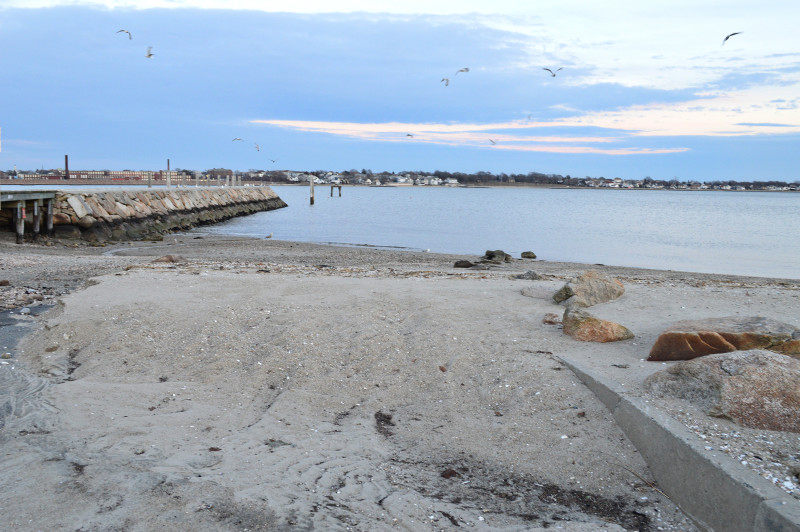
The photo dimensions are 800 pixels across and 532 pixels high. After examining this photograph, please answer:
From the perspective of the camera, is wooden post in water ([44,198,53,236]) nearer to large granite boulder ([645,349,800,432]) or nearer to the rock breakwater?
the rock breakwater

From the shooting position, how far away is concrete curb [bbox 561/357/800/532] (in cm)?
301

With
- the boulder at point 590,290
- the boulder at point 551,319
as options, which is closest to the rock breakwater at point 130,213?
the boulder at point 590,290

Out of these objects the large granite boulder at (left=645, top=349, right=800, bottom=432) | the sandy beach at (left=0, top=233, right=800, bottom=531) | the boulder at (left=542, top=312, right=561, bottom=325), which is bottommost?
the sandy beach at (left=0, top=233, right=800, bottom=531)

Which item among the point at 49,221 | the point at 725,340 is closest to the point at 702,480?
the point at 725,340

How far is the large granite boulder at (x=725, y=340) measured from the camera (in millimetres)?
5055

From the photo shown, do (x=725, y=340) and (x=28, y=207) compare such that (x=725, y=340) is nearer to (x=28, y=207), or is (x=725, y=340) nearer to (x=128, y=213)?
(x=28, y=207)

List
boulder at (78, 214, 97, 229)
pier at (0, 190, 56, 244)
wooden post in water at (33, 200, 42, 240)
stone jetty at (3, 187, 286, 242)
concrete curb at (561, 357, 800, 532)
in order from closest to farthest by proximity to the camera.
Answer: concrete curb at (561, 357, 800, 532) < pier at (0, 190, 56, 244) < wooden post in water at (33, 200, 42, 240) < stone jetty at (3, 187, 286, 242) < boulder at (78, 214, 97, 229)

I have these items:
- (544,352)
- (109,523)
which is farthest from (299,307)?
(109,523)

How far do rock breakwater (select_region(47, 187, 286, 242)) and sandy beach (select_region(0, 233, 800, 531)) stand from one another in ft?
42.4

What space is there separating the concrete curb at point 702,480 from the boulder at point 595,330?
5.56 ft

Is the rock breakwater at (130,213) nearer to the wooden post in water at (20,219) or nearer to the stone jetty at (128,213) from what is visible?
the stone jetty at (128,213)

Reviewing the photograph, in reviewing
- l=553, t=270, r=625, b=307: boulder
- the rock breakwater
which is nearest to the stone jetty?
the rock breakwater

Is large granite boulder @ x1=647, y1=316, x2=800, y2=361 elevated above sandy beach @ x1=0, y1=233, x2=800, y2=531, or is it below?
above

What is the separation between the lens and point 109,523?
3.19m
